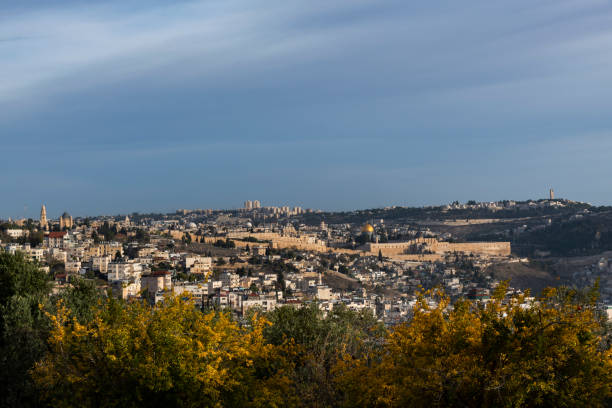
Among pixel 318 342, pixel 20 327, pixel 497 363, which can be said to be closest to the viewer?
pixel 497 363

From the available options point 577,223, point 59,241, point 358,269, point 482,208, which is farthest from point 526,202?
point 59,241

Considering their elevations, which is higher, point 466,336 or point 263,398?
point 466,336

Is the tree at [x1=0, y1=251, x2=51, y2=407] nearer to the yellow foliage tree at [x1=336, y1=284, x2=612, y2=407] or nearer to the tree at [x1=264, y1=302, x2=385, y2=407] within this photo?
the tree at [x1=264, y1=302, x2=385, y2=407]

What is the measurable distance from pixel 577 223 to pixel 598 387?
127 meters

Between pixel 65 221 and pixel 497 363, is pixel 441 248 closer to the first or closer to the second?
pixel 65 221

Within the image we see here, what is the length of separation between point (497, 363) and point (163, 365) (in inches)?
188

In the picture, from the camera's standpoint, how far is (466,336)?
11.5 m

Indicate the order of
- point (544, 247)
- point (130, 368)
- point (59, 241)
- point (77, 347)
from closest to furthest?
point (130, 368)
point (77, 347)
point (59, 241)
point (544, 247)

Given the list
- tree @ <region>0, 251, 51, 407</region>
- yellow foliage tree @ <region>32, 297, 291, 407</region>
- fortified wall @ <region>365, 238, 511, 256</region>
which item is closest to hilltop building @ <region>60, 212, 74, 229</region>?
fortified wall @ <region>365, 238, 511, 256</region>

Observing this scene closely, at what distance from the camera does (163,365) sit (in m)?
12.2

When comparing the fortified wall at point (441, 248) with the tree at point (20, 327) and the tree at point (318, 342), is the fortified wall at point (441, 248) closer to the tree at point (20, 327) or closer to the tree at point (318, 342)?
the tree at point (20, 327)

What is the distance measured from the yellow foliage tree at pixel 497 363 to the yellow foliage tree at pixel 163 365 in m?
2.02

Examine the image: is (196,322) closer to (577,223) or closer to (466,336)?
(466,336)

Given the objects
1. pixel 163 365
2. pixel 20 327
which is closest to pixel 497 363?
pixel 163 365
